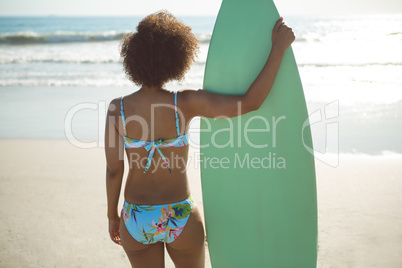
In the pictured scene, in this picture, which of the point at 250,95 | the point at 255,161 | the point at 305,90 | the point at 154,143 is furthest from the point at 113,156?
the point at 305,90

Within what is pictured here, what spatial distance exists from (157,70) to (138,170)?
0.40m

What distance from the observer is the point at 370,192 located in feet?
10.8

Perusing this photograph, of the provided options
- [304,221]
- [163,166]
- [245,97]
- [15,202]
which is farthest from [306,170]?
[15,202]

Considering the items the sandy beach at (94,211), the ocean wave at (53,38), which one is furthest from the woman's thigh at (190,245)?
the ocean wave at (53,38)

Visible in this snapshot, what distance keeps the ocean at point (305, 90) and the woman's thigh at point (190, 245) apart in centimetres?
92

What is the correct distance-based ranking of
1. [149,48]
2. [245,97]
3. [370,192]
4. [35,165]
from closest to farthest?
[149,48]
[245,97]
[370,192]
[35,165]

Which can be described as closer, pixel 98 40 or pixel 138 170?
pixel 138 170

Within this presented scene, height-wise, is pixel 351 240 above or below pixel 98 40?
below

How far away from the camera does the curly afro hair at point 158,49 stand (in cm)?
145

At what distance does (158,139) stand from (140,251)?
1.52 ft

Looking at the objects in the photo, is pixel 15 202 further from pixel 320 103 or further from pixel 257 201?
pixel 320 103

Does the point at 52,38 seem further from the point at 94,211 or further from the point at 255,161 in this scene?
the point at 255,161

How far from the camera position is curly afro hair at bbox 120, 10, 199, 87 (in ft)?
4.76

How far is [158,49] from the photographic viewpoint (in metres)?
1.45
